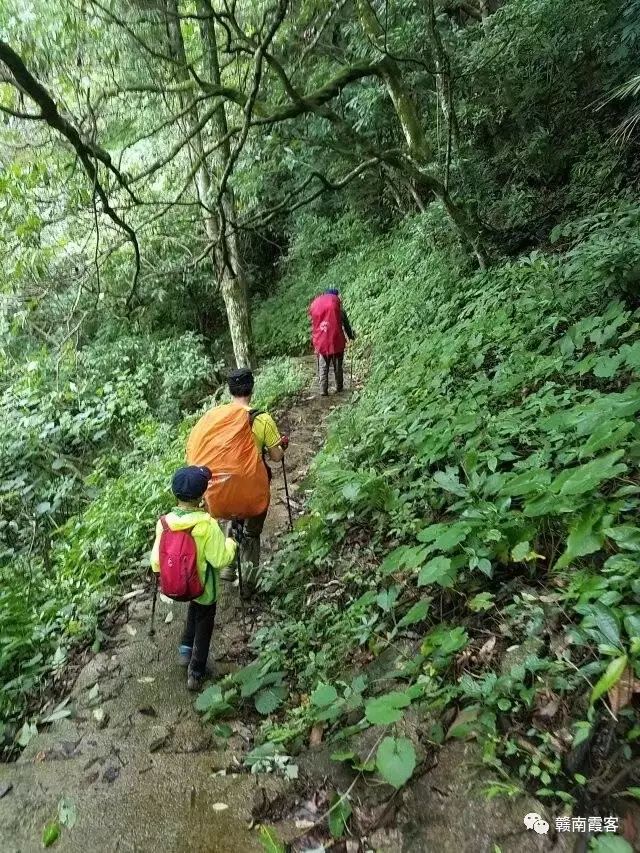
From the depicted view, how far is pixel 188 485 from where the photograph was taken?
3.64m

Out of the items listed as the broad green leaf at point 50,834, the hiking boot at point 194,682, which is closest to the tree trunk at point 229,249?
the hiking boot at point 194,682

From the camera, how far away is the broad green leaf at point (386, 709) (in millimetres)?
2426

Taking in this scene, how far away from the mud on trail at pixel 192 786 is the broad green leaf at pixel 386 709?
25 cm

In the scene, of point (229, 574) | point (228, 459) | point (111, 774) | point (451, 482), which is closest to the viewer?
point (111, 774)

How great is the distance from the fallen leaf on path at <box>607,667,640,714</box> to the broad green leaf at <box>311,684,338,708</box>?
1.42m

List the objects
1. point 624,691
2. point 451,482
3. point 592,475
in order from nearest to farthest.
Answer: point 624,691
point 592,475
point 451,482

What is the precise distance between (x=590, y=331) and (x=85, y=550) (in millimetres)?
5467

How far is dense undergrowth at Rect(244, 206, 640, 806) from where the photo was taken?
7.52 feet

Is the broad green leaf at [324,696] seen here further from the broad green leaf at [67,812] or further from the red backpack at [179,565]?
the broad green leaf at [67,812]

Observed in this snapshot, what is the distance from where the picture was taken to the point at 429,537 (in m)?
3.19

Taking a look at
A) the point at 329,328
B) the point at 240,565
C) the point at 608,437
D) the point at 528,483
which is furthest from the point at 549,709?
the point at 329,328

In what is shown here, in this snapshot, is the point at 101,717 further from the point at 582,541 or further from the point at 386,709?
the point at 582,541

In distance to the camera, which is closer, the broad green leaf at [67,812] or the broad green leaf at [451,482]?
the broad green leaf at [67,812]

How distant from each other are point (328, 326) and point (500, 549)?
6.71 m
